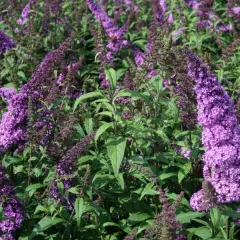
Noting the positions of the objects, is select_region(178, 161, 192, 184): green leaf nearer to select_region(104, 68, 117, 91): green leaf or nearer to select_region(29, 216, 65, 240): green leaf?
select_region(104, 68, 117, 91): green leaf

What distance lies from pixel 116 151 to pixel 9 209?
3.01ft

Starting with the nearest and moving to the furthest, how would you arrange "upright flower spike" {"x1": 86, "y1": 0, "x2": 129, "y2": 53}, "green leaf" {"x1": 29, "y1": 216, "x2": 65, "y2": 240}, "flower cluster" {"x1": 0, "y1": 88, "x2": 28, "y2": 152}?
1. "green leaf" {"x1": 29, "y1": 216, "x2": 65, "y2": 240}
2. "flower cluster" {"x1": 0, "y1": 88, "x2": 28, "y2": 152}
3. "upright flower spike" {"x1": 86, "y1": 0, "x2": 129, "y2": 53}

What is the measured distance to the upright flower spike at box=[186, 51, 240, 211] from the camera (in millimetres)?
3977

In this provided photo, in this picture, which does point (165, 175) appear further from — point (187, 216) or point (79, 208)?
point (79, 208)

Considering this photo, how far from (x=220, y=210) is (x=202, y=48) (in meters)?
4.53

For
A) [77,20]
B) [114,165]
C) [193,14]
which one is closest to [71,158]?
[114,165]

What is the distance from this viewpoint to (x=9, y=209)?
4.27 metres

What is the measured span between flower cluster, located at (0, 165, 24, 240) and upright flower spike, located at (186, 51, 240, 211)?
1399mm

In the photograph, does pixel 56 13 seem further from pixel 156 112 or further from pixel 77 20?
pixel 156 112

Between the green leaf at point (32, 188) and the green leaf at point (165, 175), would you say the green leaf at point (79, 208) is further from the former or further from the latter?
the green leaf at point (165, 175)

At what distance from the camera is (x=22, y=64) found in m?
7.03

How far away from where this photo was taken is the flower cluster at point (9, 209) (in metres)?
4.20

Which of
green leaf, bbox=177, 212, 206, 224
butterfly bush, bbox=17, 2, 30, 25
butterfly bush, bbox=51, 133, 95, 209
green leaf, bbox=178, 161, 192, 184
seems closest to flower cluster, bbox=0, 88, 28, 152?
butterfly bush, bbox=51, 133, 95, 209

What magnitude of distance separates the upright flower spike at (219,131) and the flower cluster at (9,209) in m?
1.40
